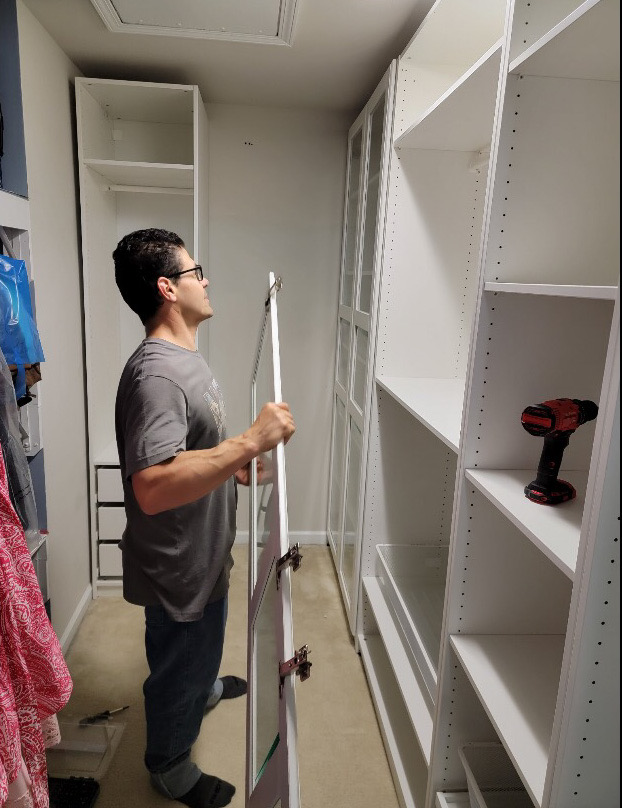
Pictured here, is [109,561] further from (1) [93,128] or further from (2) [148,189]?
(1) [93,128]

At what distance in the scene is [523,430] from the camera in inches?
45.6

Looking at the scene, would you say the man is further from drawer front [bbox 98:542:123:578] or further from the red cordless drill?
drawer front [bbox 98:542:123:578]

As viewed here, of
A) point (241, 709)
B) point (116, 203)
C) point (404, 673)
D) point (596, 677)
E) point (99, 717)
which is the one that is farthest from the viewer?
point (116, 203)

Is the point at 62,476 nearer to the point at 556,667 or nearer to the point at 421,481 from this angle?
the point at 421,481

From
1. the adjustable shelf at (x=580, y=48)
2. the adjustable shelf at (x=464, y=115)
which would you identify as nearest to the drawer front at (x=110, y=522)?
the adjustable shelf at (x=464, y=115)

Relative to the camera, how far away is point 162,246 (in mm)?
1534

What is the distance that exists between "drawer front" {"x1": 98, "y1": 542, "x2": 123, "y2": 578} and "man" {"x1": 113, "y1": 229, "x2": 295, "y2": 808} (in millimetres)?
1170

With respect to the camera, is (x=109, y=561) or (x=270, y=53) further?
(x=109, y=561)

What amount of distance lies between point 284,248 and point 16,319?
1.77 metres

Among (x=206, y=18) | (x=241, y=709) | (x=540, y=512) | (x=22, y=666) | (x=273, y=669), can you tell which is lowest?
(x=241, y=709)

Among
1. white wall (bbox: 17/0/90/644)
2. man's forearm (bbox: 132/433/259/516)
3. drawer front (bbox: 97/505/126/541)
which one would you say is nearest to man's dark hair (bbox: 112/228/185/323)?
man's forearm (bbox: 132/433/259/516)

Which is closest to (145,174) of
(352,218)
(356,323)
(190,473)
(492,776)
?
(352,218)

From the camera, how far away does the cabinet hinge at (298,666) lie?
2.45 feet

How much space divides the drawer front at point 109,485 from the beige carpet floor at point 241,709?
53cm
